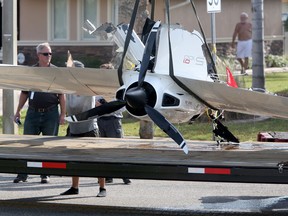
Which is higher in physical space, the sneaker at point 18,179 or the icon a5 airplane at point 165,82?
the icon a5 airplane at point 165,82

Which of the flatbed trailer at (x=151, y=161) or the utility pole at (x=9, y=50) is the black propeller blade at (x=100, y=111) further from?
the utility pole at (x=9, y=50)

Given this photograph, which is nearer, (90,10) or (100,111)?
(100,111)

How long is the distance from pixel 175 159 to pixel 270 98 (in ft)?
4.39

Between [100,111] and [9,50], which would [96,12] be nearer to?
[9,50]

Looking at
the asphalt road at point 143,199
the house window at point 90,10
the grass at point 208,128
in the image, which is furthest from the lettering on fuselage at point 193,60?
the house window at point 90,10

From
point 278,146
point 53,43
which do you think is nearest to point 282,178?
point 278,146

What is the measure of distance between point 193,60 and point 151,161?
1905 millimetres

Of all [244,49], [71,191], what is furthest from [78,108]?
[244,49]

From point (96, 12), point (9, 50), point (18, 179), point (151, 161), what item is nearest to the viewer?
point (151, 161)

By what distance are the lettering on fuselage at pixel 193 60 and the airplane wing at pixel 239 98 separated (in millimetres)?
356

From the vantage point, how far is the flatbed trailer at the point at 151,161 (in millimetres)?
9297

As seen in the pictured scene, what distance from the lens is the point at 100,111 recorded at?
11.0 m

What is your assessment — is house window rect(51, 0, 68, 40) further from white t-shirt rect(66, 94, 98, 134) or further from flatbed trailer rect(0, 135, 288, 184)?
flatbed trailer rect(0, 135, 288, 184)

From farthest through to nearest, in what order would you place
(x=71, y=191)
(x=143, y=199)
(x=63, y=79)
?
(x=71, y=191) < (x=143, y=199) < (x=63, y=79)
